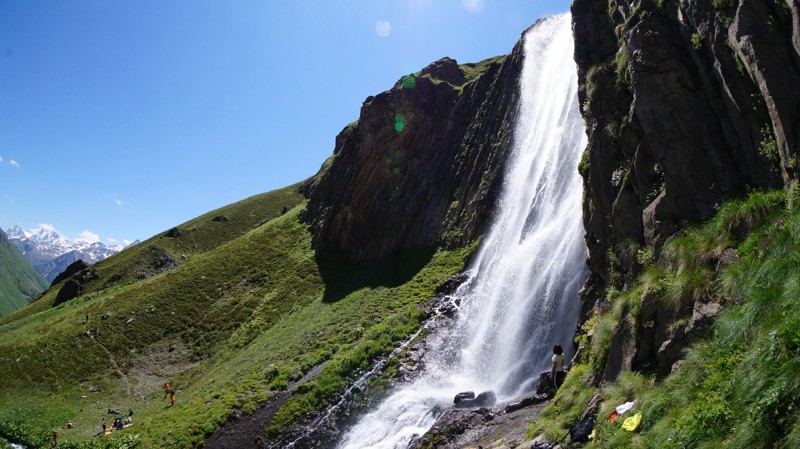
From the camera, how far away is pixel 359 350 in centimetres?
3419

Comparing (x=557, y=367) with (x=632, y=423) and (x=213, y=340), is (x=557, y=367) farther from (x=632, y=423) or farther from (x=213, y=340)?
(x=213, y=340)

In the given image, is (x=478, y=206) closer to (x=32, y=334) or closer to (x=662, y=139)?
(x=662, y=139)

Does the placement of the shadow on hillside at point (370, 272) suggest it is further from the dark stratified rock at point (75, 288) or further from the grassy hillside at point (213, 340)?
the dark stratified rock at point (75, 288)

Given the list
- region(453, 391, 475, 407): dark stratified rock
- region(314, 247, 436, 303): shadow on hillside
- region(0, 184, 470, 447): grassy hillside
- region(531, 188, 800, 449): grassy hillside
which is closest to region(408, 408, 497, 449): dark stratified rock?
region(453, 391, 475, 407): dark stratified rock

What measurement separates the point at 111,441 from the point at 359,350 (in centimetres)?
1897

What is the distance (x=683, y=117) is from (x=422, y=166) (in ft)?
169

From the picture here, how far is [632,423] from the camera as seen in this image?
952 centimetres

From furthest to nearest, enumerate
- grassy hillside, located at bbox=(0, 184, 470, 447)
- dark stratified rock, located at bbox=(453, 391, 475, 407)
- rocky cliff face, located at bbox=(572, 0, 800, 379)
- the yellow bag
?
grassy hillside, located at bbox=(0, 184, 470, 447) → dark stratified rock, located at bbox=(453, 391, 475, 407) → rocky cliff face, located at bbox=(572, 0, 800, 379) → the yellow bag

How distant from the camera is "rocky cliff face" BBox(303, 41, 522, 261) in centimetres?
5394

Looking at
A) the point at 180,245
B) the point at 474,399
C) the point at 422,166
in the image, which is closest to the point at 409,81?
the point at 422,166

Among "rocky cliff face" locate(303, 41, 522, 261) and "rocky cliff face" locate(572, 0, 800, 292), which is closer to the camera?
"rocky cliff face" locate(572, 0, 800, 292)

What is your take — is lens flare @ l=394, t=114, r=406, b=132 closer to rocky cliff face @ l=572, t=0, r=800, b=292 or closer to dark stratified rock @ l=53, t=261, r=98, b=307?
rocky cliff face @ l=572, t=0, r=800, b=292

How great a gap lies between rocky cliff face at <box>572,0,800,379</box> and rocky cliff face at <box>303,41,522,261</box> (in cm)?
2915

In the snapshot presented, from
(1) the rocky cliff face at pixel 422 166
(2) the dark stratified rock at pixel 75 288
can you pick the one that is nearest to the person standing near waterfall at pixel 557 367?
(1) the rocky cliff face at pixel 422 166
